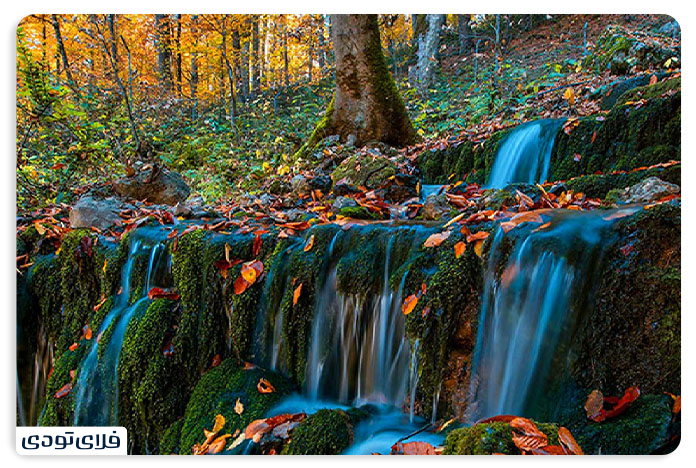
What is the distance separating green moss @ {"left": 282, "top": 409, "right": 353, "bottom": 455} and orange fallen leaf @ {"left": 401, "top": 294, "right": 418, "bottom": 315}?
0.48 metres

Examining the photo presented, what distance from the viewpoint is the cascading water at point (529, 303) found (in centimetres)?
142

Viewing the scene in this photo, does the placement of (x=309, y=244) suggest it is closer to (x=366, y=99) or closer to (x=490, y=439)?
(x=490, y=439)

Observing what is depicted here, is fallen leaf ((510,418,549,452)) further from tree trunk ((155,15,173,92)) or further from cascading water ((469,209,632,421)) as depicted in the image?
tree trunk ((155,15,173,92))

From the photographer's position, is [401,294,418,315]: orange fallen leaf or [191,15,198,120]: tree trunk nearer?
[401,294,418,315]: orange fallen leaf

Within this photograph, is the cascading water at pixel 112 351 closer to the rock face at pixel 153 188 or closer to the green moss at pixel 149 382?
the green moss at pixel 149 382

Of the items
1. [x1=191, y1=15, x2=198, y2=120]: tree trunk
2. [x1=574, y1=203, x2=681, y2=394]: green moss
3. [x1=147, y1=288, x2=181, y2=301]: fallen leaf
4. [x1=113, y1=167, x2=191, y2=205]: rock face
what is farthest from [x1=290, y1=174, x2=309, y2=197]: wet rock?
[x1=574, y1=203, x2=681, y2=394]: green moss

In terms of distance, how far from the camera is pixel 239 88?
7738 mm

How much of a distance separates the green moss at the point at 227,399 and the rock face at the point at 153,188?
2.78 metres

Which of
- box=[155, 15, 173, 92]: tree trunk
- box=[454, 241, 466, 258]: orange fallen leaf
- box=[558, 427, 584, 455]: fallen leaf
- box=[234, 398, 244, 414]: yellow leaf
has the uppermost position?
box=[155, 15, 173, 92]: tree trunk

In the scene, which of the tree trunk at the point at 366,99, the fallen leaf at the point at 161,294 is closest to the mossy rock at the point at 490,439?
the fallen leaf at the point at 161,294

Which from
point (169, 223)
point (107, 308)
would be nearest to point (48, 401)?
point (107, 308)

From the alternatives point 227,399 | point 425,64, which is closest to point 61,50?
point 227,399

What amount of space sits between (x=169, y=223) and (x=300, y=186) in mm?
1440

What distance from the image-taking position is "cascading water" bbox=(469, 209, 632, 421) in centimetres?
142
